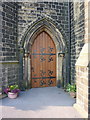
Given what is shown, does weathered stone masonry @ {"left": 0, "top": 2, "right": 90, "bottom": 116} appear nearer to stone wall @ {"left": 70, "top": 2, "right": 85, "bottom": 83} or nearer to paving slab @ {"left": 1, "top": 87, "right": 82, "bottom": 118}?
stone wall @ {"left": 70, "top": 2, "right": 85, "bottom": 83}

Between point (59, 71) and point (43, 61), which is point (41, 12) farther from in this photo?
point (59, 71)

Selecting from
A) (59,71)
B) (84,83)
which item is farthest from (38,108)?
(59,71)

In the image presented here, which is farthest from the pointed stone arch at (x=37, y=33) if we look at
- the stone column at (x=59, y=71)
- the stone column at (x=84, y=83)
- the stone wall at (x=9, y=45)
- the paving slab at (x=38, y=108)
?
the stone column at (x=84, y=83)

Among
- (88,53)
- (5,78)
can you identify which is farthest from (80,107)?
(5,78)

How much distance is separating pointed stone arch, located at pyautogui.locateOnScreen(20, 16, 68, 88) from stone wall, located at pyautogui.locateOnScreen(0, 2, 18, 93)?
1.23 ft

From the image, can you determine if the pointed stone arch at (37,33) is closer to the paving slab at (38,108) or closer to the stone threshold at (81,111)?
the paving slab at (38,108)

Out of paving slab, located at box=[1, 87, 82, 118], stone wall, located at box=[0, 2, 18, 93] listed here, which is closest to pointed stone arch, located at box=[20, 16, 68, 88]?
stone wall, located at box=[0, 2, 18, 93]

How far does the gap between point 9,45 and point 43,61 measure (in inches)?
67.0

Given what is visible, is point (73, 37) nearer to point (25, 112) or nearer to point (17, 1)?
point (17, 1)

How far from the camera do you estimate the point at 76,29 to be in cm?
423

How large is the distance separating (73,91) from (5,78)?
2642mm

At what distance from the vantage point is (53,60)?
487 centimetres

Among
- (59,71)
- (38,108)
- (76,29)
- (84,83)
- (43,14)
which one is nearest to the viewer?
(84,83)

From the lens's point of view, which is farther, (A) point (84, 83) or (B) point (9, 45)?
(B) point (9, 45)
